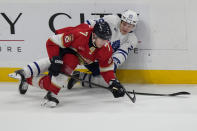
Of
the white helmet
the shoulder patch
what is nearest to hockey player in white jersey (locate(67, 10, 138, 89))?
the white helmet

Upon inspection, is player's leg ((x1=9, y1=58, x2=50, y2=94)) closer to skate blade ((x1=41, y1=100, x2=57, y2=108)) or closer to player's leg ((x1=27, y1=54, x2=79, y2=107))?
player's leg ((x1=27, y1=54, x2=79, y2=107))

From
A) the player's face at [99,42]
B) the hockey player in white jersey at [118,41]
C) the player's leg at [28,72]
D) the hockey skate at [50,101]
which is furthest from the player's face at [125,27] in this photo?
the hockey skate at [50,101]

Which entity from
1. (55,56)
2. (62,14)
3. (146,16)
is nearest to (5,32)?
(62,14)

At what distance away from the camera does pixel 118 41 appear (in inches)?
109

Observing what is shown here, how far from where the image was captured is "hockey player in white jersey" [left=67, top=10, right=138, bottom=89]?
2.66m

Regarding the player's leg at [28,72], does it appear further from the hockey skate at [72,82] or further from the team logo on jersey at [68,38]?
the team logo on jersey at [68,38]

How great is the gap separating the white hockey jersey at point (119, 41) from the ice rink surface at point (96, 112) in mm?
325

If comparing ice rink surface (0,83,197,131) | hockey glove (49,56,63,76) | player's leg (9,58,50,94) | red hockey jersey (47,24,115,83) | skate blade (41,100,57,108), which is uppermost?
red hockey jersey (47,24,115,83)

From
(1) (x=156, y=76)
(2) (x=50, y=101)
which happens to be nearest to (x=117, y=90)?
(2) (x=50, y=101)

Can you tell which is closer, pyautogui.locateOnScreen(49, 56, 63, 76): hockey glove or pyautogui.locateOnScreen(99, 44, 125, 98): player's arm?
pyautogui.locateOnScreen(49, 56, 63, 76): hockey glove

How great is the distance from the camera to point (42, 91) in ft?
8.89

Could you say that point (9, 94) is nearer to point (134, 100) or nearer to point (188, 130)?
point (134, 100)

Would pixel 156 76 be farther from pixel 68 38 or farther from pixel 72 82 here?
pixel 68 38

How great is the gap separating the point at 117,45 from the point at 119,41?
4 centimetres
